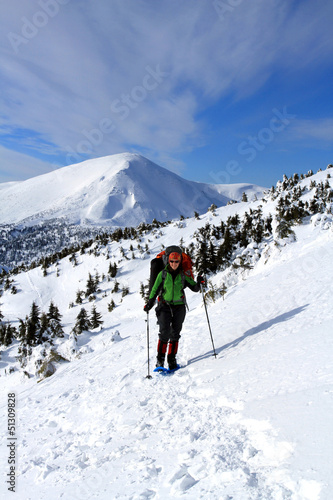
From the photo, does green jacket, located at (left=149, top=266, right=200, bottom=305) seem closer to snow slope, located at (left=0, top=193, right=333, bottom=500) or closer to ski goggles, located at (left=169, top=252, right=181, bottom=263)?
ski goggles, located at (left=169, top=252, right=181, bottom=263)

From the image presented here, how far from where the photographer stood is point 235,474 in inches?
104

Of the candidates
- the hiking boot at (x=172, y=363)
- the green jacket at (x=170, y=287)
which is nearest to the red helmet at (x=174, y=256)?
the green jacket at (x=170, y=287)

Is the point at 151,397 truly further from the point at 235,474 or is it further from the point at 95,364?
the point at 95,364

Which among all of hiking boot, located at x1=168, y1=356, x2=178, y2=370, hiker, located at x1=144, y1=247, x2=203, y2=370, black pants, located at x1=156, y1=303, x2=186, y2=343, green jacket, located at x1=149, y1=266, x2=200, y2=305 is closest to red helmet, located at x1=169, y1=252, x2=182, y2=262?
hiker, located at x1=144, y1=247, x2=203, y2=370

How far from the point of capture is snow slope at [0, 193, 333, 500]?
2.63m

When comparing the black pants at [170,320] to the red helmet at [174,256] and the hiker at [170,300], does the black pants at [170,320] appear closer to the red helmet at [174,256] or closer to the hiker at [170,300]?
the hiker at [170,300]

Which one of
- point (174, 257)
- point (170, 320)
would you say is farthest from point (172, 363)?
point (174, 257)

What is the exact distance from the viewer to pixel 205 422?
3879 millimetres

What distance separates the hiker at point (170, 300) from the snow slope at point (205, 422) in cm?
75

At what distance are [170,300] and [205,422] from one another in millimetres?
2969

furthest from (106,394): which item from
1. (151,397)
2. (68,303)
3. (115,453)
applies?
(68,303)

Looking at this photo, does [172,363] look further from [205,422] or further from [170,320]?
[205,422]

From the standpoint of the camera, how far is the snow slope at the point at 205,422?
2.63 meters

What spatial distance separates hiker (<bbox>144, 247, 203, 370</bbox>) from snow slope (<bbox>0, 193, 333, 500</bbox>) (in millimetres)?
749
